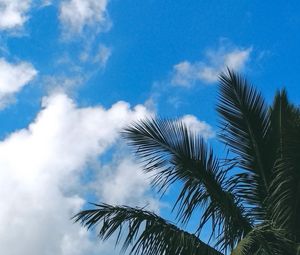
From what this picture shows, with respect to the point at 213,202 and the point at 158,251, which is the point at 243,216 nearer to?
the point at 213,202

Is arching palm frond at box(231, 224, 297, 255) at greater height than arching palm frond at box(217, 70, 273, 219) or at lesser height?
lesser

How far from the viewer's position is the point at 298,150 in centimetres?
1016

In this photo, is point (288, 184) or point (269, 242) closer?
point (269, 242)

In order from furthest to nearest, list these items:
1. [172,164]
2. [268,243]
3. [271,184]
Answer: [172,164]
[271,184]
[268,243]

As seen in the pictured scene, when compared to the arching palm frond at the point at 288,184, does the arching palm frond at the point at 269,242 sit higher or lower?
lower

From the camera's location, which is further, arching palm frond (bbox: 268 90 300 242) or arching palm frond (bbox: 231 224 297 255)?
arching palm frond (bbox: 268 90 300 242)

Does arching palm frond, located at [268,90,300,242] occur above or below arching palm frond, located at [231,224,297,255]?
above

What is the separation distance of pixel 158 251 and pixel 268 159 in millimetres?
2534

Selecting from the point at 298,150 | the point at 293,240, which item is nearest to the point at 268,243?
the point at 293,240

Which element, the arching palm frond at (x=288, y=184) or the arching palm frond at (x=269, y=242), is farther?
the arching palm frond at (x=288, y=184)

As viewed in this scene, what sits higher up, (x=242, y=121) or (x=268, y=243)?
(x=242, y=121)

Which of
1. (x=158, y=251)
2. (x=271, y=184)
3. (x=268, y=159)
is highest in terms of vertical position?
(x=268, y=159)

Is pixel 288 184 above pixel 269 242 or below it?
above

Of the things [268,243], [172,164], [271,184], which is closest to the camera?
[268,243]
